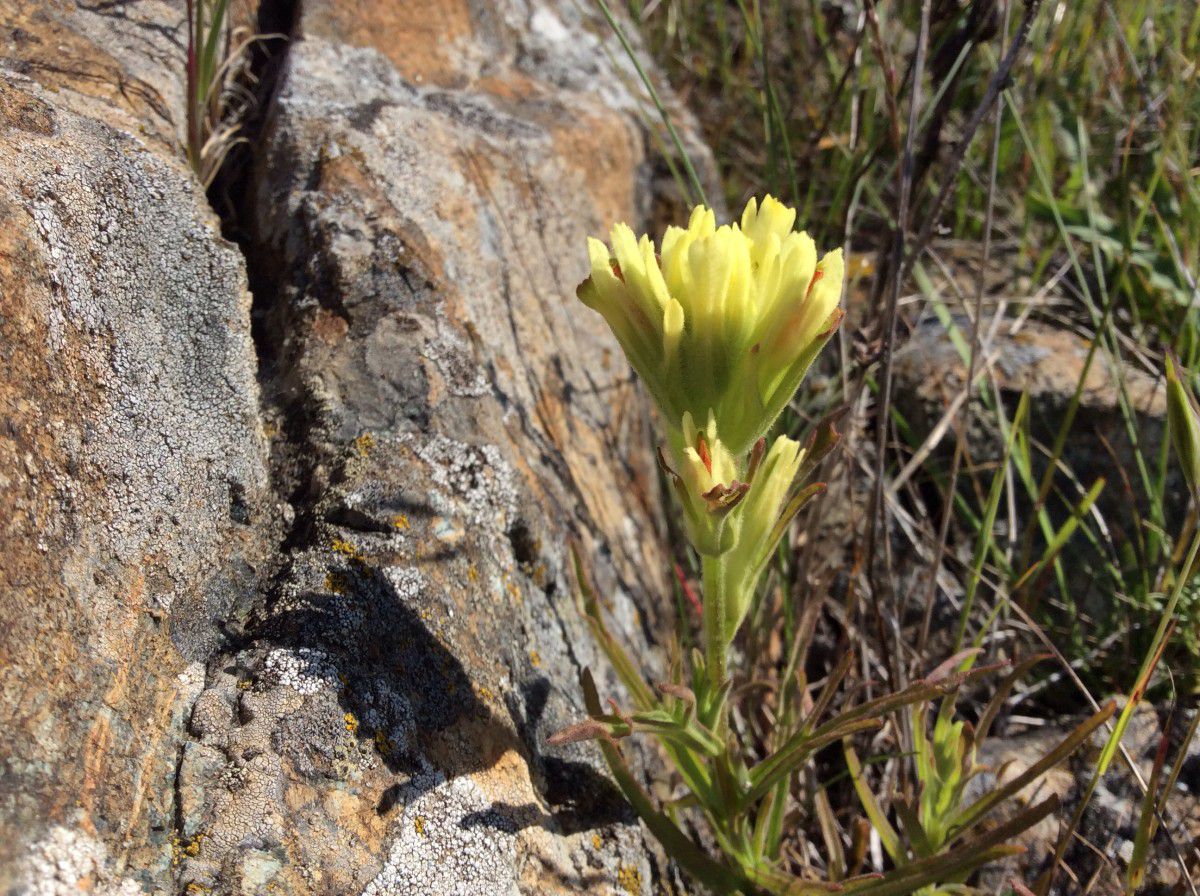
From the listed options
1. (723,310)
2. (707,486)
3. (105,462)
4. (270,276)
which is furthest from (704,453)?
(270,276)

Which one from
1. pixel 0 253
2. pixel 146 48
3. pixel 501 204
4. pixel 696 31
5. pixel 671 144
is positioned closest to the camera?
pixel 0 253

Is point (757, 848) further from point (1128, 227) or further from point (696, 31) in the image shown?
point (696, 31)

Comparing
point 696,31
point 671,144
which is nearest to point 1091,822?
point 671,144

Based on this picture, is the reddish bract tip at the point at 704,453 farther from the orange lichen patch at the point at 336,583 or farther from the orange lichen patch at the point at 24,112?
the orange lichen patch at the point at 24,112

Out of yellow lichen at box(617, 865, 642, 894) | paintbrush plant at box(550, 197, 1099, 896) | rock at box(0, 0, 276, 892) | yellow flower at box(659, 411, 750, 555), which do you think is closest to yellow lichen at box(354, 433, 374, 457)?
rock at box(0, 0, 276, 892)

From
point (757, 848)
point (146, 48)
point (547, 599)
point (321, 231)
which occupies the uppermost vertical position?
point (146, 48)

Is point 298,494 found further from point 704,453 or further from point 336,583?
point 704,453

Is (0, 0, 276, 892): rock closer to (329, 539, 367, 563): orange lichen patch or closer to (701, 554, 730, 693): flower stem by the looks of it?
(329, 539, 367, 563): orange lichen patch
